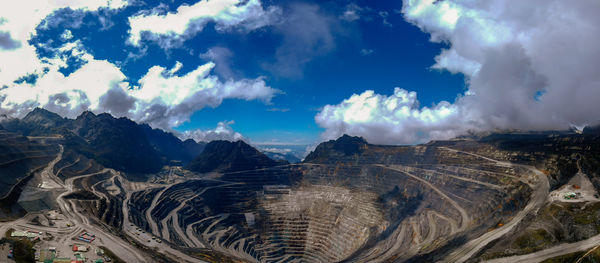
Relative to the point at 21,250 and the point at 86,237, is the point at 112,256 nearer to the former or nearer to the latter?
the point at 86,237

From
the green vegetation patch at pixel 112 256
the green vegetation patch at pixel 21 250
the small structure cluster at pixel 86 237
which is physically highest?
the green vegetation patch at pixel 21 250

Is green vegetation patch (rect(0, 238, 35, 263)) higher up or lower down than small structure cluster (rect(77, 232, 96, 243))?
higher up

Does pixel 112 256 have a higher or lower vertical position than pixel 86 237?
lower

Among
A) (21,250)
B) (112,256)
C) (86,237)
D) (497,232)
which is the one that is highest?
(21,250)

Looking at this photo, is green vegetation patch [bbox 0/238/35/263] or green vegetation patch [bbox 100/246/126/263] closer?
green vegetation patch [bbox 0/238/35/263]

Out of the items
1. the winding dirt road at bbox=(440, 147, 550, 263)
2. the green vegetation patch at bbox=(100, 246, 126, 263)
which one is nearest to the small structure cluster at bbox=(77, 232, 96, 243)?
the green vegetation patch at bbox=(100, 246, 126, 263)

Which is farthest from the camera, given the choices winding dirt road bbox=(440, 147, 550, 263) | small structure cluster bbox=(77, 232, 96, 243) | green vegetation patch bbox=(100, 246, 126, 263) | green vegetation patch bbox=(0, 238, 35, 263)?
small structure cluster bbox=(77, 232, 96, 243)

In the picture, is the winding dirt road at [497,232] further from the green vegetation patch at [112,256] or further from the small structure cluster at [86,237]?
the small structure cluster at [86,237]

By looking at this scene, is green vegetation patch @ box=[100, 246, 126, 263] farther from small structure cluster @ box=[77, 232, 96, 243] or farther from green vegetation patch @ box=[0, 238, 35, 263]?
green vegetation patch @ box=[0, 238, 35, 263]

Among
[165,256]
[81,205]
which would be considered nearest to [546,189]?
[165,256]

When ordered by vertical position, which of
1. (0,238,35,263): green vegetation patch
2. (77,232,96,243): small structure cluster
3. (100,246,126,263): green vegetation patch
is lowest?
(100,246,126,263): green vegetation patch

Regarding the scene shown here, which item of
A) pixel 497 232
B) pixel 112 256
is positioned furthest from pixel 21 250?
pixel 497 232

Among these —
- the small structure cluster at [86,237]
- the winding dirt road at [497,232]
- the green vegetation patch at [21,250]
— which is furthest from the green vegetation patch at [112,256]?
the winding dirt road at [497,232]
